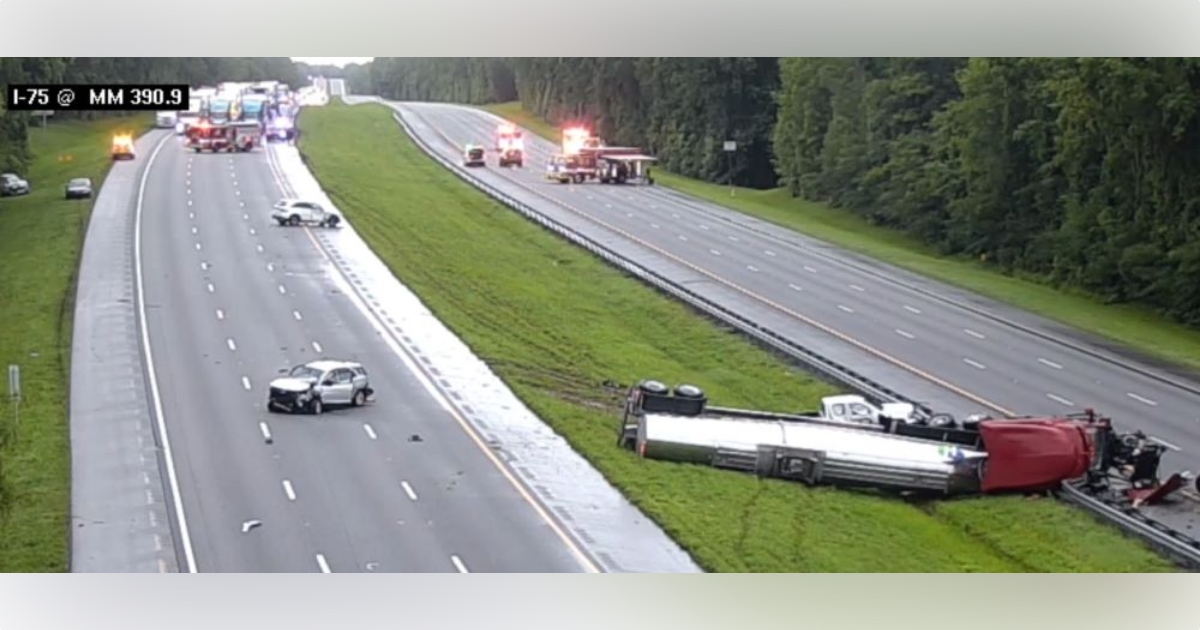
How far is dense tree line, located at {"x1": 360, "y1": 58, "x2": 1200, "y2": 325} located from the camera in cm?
2377

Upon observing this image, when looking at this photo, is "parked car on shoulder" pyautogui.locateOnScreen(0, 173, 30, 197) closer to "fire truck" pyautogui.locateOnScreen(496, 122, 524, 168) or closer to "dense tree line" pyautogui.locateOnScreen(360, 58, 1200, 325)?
"dense tree line" pyautogui.locateOnScreen(360, 58, 1200, 325)

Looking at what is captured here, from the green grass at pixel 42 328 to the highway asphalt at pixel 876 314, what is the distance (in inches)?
226

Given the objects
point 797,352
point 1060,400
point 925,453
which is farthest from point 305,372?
point 1060,400

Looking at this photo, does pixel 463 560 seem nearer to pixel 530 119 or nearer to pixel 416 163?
pixel 530 119

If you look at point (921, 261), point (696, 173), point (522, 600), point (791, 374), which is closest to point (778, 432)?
point (791, 374)

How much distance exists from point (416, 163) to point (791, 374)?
8075mm

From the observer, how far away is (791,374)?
72.9 ft

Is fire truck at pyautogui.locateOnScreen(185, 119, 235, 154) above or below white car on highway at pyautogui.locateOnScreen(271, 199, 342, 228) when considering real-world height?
above

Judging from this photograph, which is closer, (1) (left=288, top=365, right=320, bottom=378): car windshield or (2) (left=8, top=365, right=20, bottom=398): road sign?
(2) (left=8, top=365, right=20, bottom=398): road sign

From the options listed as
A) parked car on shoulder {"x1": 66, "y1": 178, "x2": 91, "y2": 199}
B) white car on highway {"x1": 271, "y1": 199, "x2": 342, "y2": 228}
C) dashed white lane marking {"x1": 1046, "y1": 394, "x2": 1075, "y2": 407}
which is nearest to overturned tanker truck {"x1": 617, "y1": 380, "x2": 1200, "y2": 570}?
dashed white lane marking {"x1": 1046, "y1": 394, "x2": 1075, "y2": 407}

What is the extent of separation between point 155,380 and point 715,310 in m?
7.28

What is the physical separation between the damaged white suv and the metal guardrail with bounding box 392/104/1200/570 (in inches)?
198
